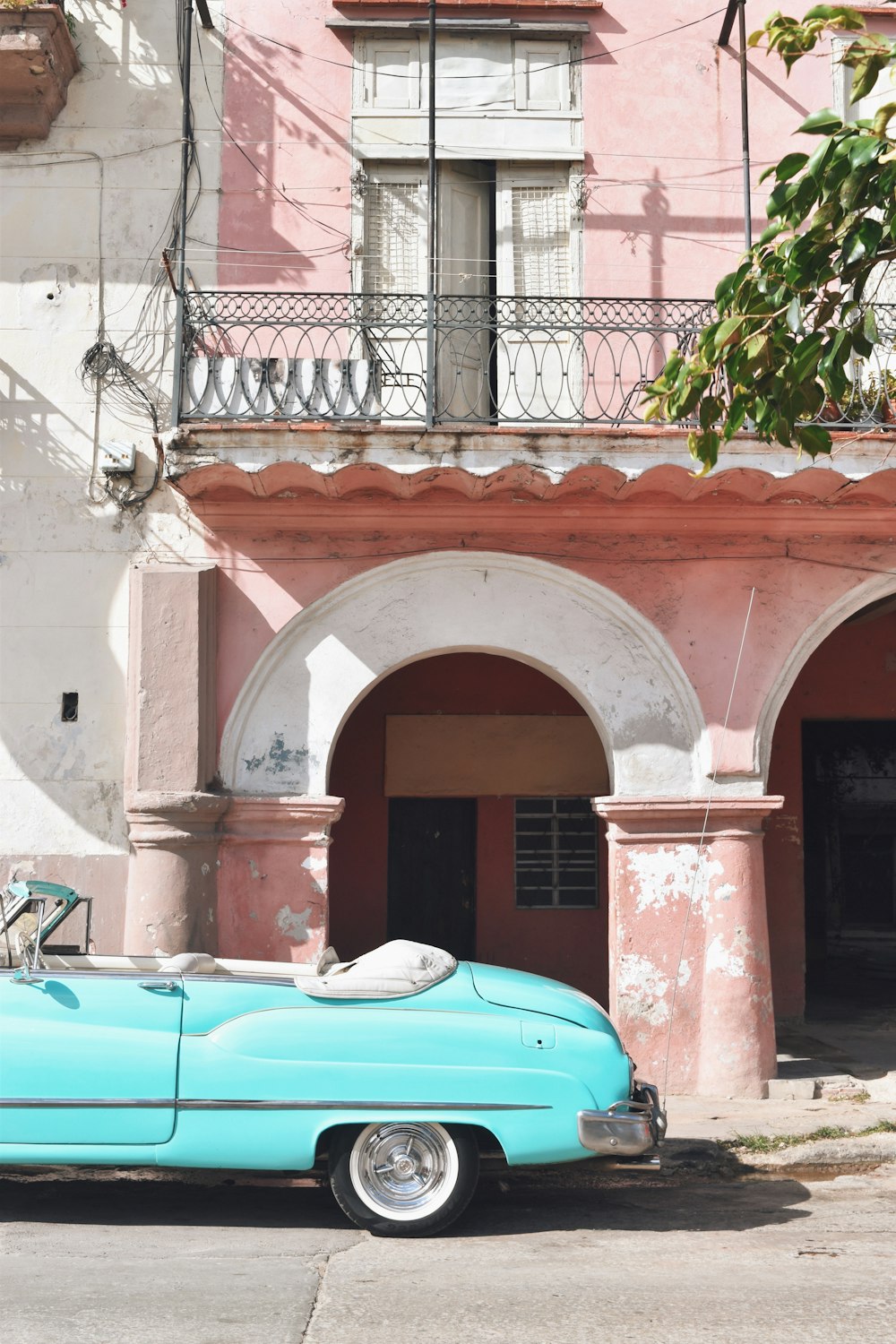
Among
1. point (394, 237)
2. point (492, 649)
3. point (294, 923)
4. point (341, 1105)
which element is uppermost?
point (394, 237)

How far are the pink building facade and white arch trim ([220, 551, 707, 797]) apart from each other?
22mm

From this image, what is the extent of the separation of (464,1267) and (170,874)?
12.6ft

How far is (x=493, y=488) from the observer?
27.2ft

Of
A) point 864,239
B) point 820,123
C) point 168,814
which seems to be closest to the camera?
point 820,123

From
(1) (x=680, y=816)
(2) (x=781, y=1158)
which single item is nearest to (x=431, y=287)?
(1) (x=680, y=816)

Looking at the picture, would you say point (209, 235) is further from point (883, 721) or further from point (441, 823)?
point (883, 721)

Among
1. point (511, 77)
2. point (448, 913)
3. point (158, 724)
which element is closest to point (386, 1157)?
point (158, 724)

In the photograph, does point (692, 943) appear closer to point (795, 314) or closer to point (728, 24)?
point (795, 314)

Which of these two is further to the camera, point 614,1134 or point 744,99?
point 744,99

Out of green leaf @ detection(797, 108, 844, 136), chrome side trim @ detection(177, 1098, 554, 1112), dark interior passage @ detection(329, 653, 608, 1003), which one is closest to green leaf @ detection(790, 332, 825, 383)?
green leaf @ detection(797, 108, 844, 136)

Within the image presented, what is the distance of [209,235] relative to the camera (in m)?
9.21

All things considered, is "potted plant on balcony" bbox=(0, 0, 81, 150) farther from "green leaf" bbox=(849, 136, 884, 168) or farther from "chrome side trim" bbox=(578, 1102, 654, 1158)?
"chrome side trim" bbox=(578, 1102, 654, 1158)

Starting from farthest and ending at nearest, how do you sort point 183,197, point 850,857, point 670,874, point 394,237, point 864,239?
point 850,857 → point 394,237 → point 183,197 → point 670,874 → point 864,239

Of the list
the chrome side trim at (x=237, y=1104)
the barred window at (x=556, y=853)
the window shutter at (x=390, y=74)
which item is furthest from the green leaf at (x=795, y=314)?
the barred window at (x=556, y=853)
